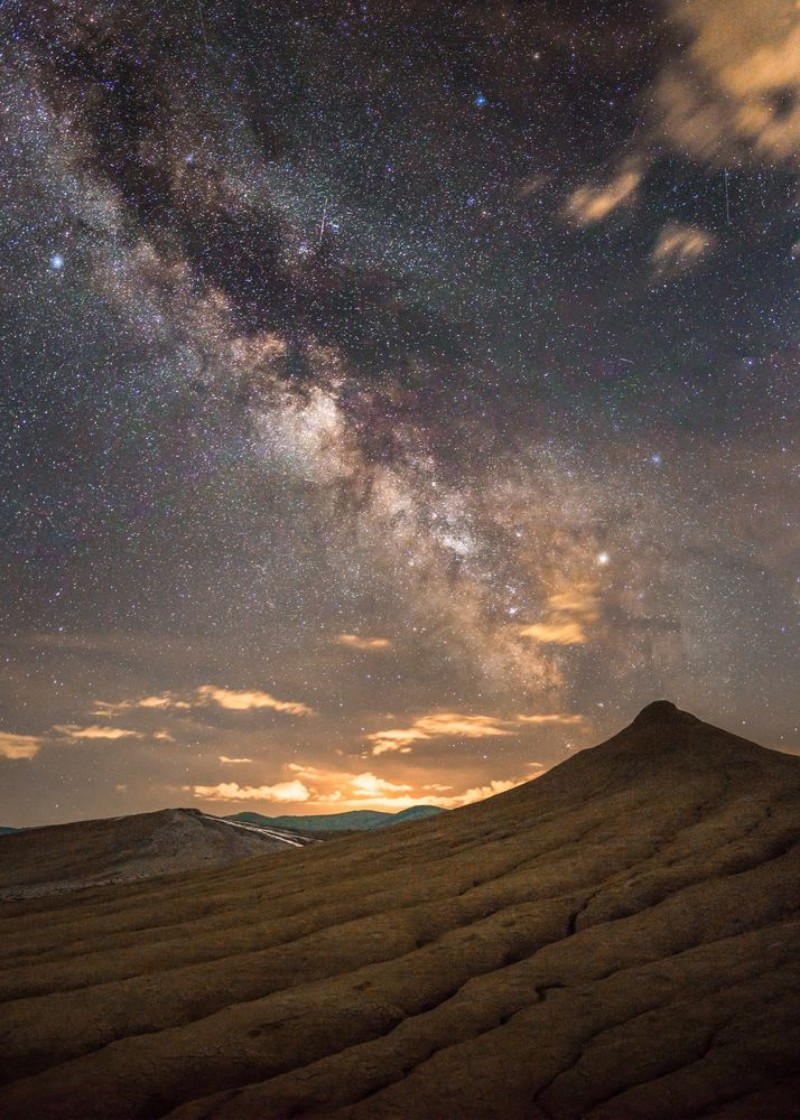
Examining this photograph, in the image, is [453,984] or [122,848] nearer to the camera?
[453,984]

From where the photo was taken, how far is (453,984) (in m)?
7.68

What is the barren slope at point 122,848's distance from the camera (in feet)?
80.6

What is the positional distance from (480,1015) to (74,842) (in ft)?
89.1

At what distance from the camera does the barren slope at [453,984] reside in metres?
5.61

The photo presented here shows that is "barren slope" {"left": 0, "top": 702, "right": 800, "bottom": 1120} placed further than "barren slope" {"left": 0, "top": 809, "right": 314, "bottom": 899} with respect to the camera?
No

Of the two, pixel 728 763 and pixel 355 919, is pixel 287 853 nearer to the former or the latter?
pixel 355 919

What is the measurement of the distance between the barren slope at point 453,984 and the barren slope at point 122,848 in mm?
12395

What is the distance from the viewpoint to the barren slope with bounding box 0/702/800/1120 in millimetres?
5613

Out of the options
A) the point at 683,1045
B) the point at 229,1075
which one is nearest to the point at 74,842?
the point at 229,1075

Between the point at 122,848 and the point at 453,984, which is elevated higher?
the point at 122,848

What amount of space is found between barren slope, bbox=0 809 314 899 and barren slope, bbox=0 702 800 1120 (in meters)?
12.4

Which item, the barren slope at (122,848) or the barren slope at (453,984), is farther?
the barren slope at (122,848)

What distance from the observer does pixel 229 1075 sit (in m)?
6.08

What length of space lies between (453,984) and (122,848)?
924 inches
